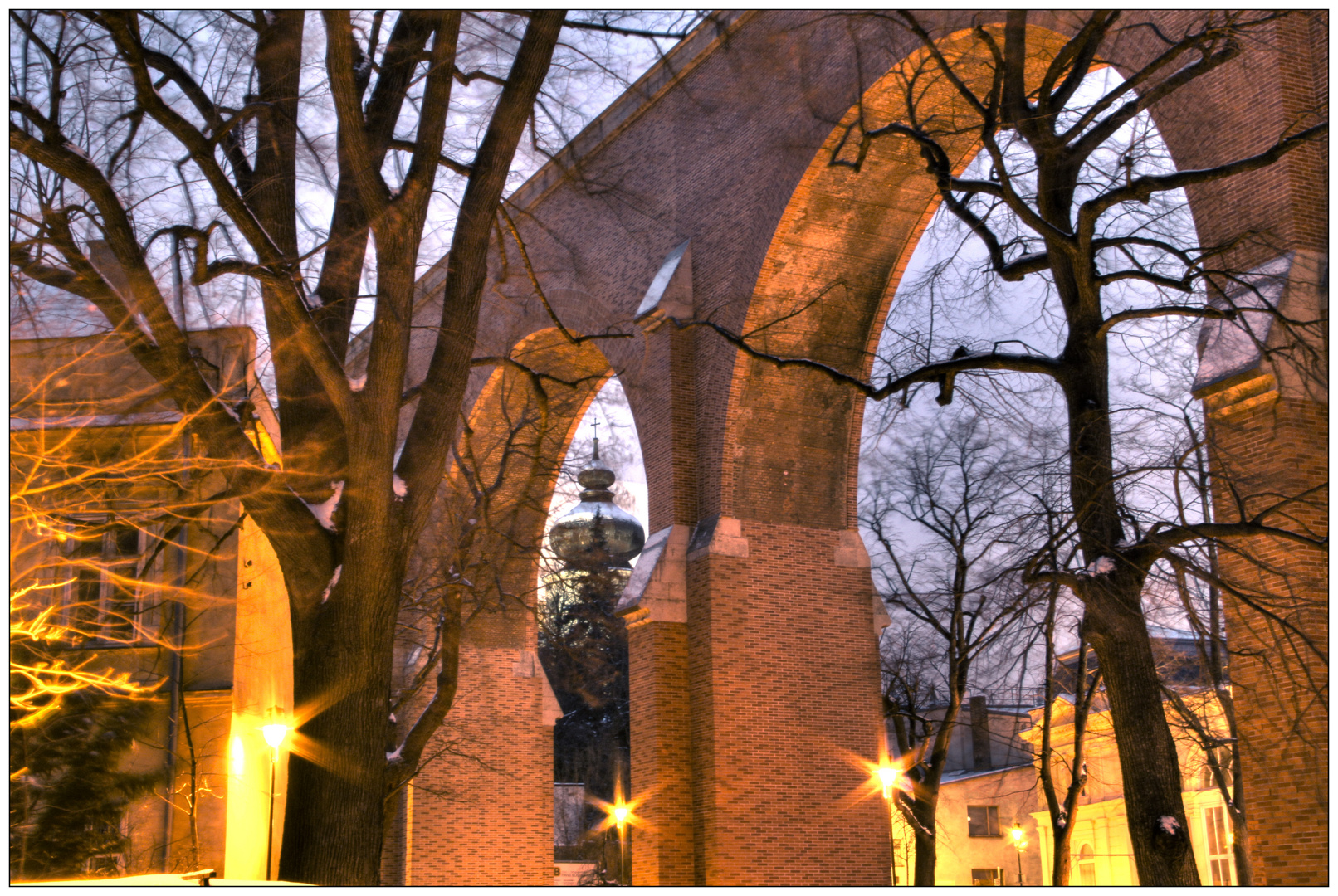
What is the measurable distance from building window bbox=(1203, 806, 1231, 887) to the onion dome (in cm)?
1936

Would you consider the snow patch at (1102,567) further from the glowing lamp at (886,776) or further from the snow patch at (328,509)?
the glowing lamp at (886,776)

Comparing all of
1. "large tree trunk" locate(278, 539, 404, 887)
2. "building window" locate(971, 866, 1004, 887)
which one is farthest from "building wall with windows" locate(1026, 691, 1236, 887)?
"large tree trunk" locate(278, 539, 404, 887)

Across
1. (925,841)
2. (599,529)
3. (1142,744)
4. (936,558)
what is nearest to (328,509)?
(1142,744)

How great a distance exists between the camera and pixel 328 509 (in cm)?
834

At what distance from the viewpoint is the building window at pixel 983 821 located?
43.2 metres

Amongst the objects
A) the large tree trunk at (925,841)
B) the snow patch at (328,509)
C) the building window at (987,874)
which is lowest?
the building window at (987,874)

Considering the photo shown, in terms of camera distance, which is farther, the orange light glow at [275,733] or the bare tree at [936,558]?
the bare tree at [936,558]

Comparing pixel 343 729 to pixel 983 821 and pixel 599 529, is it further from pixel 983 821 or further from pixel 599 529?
pixel 983 821

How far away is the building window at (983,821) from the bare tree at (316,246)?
125 ft

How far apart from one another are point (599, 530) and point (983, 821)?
53.7 ft

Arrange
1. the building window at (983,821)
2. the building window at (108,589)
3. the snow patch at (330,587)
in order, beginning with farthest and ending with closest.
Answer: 1. the building window at (983,821)
2. the building window at (108,589)
3. the snow patch at (330,587)

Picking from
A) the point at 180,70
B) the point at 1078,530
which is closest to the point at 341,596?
the point at 180,70

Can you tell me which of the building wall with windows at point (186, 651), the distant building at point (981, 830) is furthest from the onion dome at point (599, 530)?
Result: the building wall with windows at point (186, 651)

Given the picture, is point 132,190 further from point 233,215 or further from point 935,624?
point 935,624
